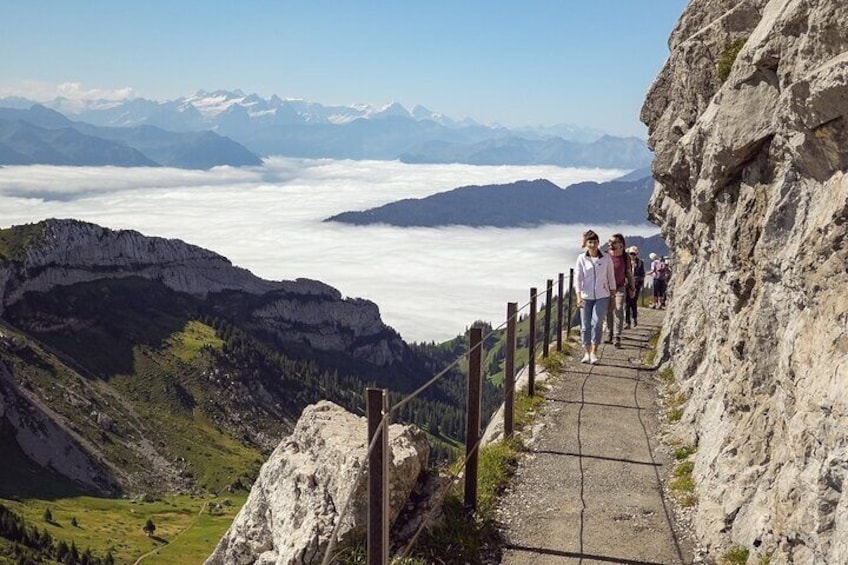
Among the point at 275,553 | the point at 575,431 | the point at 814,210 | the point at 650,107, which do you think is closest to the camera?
the point at 814,210

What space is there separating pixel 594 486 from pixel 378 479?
794 cm

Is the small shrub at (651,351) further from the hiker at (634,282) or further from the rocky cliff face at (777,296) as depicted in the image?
the rocky cliff face at (777,296)

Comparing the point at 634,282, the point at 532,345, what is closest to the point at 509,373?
the point at 532,345

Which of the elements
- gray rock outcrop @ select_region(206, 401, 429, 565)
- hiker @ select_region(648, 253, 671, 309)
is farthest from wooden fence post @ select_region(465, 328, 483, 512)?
hiker @ select_region(648, 253, 671, 309)

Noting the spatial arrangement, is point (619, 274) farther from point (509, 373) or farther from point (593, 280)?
point (509, 373)

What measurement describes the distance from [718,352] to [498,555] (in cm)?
682

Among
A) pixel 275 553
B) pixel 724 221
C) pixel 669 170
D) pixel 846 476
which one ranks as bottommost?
pixel 275 553

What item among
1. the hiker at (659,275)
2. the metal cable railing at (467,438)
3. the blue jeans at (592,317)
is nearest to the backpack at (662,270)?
the hiker at (659,275)

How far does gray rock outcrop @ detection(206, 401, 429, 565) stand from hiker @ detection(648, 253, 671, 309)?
24.0 metres

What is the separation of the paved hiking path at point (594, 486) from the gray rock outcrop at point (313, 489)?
Answer: 8.14ft

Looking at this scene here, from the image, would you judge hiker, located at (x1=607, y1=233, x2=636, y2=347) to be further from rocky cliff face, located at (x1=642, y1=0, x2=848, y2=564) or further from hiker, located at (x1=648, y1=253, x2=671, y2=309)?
hiker, located at (x1=648, y1=253, x2=671, y2=309)

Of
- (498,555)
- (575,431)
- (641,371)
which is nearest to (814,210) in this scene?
(498,555)

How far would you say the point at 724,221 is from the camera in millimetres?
16375

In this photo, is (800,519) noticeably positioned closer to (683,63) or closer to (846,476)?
(846,476)
